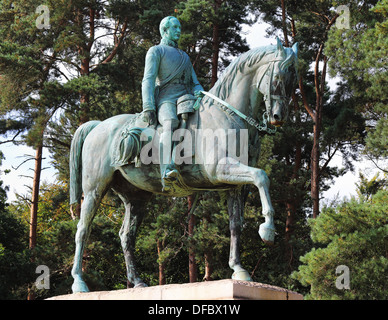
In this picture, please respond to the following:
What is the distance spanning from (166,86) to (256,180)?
208 centimetres

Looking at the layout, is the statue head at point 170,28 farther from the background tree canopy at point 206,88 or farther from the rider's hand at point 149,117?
the background tree canopy at point 206,88

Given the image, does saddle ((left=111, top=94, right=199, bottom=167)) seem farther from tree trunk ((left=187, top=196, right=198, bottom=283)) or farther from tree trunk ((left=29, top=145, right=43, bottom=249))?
tree trunk ((left=29, top=145, right=43, bottom=249))

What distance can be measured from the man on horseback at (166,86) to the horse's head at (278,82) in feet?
3.48

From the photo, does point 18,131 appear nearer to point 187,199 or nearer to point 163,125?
point 187,199

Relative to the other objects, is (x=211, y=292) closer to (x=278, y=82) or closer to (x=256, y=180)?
(x=256, y=180)

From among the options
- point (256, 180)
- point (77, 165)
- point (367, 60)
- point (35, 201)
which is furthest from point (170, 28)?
point (35, 201)

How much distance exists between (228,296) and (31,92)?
15.7m

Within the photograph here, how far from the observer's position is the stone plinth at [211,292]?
593 centimetres

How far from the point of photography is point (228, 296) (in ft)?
19.3

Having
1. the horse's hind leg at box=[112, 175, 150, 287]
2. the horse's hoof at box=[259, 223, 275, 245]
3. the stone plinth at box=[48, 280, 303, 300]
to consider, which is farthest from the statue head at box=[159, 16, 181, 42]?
the stone plinth at box=[48, 280, 303, 300]

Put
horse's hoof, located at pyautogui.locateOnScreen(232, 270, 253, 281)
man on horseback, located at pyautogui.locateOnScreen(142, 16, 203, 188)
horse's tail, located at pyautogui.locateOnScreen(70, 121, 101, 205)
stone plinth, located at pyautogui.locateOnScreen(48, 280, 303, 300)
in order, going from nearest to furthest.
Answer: stone plinth, located at pyautogui.locateOnScreen(48, 280, 303, 300) < horse's hoof, located at pyautogui.locateOnScreen(232, 270, 253, 281) < man on horseback, located at pyautogui.locateOnScreen(142, 16, 203, 188) < horse's tail, located at pyautogui.locateOnScreen(70, 121, 101, 205)

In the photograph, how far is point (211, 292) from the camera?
6047 mm

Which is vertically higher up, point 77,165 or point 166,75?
point 166,75

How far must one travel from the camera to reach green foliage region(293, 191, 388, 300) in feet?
44.8
